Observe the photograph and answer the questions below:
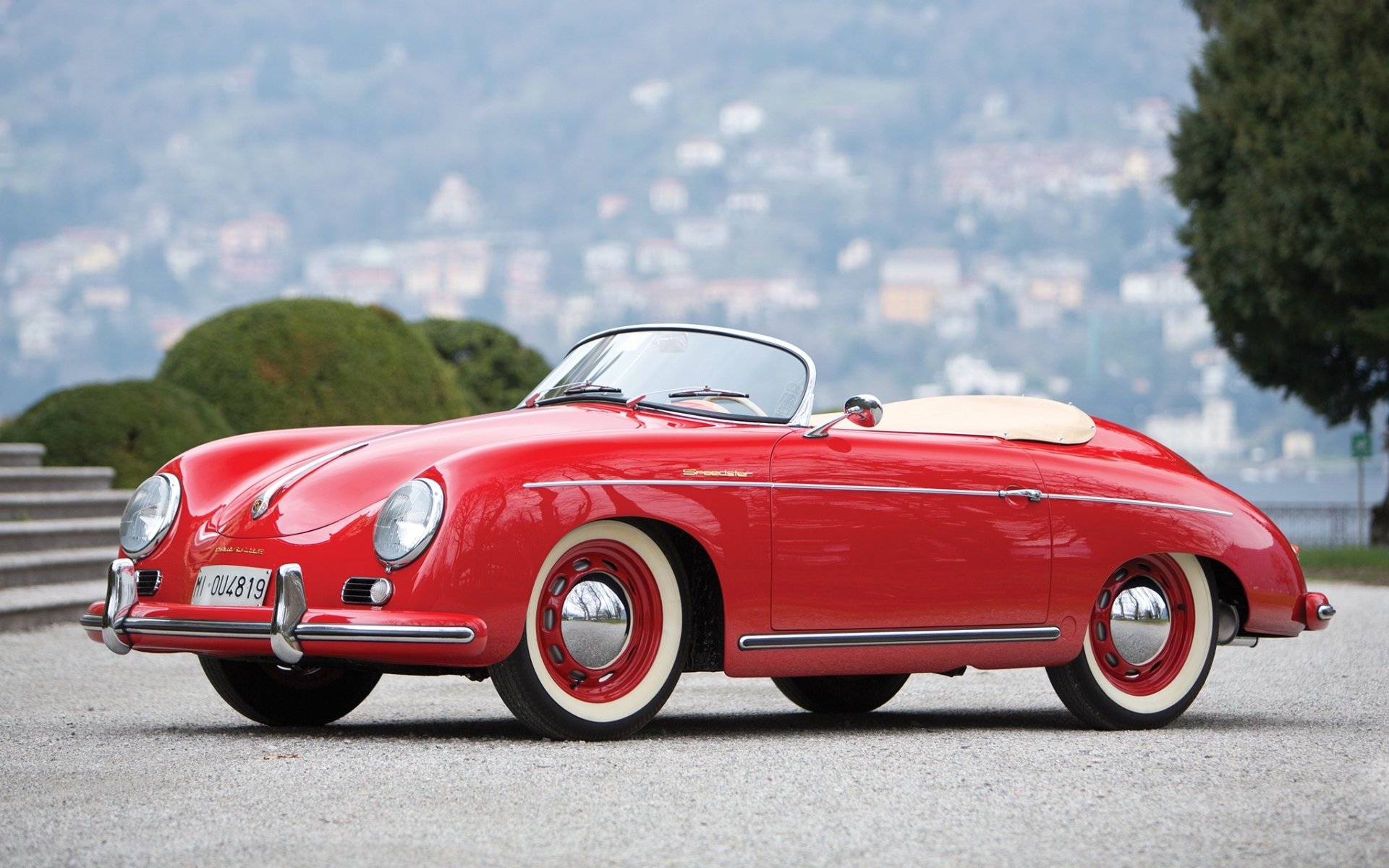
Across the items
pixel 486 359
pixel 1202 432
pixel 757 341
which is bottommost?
pixel 757 341

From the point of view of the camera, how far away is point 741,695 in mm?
8141

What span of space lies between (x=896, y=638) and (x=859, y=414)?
77 cm

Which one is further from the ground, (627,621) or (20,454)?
(20,454)

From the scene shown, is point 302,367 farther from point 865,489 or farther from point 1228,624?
point 865,489

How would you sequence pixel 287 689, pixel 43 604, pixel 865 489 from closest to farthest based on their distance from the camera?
pixel 865 489 < pixel 287 689 < pixel 43 604

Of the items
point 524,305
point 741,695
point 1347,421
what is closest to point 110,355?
point 524,305

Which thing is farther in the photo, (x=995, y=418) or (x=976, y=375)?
(x=976, y=375)

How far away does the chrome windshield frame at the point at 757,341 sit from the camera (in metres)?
6.30

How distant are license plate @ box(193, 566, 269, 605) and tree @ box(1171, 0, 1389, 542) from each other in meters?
17.5

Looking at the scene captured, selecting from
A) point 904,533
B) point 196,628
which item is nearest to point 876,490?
point 904,533

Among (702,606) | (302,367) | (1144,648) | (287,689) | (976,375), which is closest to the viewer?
(702,606)

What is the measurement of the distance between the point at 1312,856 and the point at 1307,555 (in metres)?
20.1

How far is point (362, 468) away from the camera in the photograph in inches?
225

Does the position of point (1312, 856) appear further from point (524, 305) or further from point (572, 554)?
point (524, 305)
